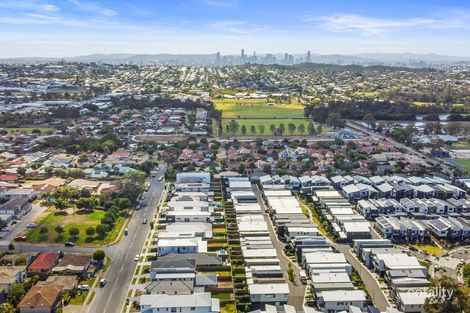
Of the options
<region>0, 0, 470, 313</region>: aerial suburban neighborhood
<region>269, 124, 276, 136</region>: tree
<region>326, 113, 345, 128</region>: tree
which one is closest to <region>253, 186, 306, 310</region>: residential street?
<region>0, 0, 470, 313</region>: aerial suburban neighborhood

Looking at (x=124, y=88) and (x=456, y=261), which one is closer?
(x=456, y=261)

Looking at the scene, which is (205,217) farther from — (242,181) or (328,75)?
(328,75)

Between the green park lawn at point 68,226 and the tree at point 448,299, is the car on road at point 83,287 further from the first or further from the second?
the tree at point 448,299

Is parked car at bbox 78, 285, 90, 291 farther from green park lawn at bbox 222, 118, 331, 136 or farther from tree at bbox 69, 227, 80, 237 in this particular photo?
green park lawn at bbox 222, 118, 331, 136

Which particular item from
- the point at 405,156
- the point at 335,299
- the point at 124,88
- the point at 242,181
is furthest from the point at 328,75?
the point at 335,299

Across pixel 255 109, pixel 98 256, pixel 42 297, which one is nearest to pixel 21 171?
pixel 98 256

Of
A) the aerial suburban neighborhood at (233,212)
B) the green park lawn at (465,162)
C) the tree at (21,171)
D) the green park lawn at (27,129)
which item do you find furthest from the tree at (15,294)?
the green park lawn at (465,162)

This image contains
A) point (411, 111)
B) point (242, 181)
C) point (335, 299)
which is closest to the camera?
point (335, 299)
